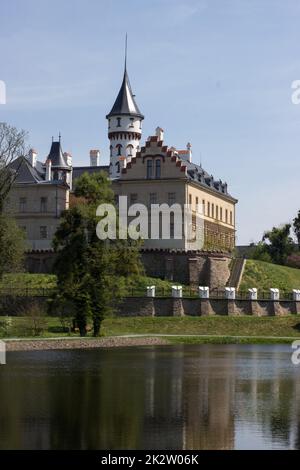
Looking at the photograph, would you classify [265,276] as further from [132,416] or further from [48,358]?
[132,416]

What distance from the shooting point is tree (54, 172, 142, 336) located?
159 ft

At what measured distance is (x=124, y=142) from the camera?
93.8 m

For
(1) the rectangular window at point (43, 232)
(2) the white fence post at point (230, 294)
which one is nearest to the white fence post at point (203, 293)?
(2) the white fence post at point (230, 294)

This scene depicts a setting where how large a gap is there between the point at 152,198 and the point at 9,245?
29006 millimetres

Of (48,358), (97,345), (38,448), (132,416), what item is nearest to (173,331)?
(97,345)

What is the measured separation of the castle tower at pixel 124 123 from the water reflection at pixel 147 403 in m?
58.0

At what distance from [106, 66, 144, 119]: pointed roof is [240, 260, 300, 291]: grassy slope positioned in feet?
82.5

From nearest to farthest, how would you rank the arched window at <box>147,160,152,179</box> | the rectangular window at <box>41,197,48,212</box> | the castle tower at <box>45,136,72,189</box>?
the arched window at <box>147,160,152,179</box> < the rectangular window at <box>41,197,48,212</box> < the castle tower at <box>45,136,72,189</box>

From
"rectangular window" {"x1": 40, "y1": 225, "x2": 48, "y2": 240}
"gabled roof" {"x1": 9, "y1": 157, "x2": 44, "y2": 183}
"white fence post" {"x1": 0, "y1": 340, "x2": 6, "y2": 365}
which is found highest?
"gabled roof" {"x1": 9, "y1": 157, "x2": 44, "y2": 183}

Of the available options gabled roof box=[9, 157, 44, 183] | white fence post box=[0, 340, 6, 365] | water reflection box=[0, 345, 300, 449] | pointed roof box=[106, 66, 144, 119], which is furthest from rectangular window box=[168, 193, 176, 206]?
water reflection box=[0, 345, 300, 449]

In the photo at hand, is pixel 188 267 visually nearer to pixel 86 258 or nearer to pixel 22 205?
pixel 22 205

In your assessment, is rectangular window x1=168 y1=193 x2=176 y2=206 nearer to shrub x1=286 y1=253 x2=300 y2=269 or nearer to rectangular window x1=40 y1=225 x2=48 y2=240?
rectangular window x1=40 y1=225 x2=48 y2=240

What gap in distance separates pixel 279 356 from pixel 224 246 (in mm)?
43679

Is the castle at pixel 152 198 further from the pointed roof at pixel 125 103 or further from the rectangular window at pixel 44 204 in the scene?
the pointed roof at pixel 125 103
